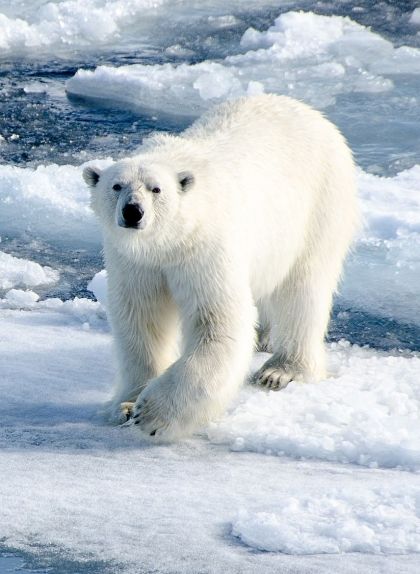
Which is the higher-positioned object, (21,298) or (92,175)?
(92,175)

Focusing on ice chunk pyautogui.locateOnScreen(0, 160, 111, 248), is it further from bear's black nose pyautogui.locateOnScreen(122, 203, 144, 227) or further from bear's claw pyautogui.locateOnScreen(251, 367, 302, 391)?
bear's black nose pyautogui.locateOnScreen(122, 203, 144, 227)

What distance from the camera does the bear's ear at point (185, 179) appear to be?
11.9 feet

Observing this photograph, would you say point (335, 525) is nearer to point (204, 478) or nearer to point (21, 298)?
point (204, 478)

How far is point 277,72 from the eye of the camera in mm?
8461

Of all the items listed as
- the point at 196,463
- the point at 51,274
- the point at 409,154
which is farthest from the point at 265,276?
the point at 409,154

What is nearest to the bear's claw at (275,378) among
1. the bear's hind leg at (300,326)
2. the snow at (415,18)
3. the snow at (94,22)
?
the bear's hind leg at (300,326)

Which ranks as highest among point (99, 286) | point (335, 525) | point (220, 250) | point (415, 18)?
point (415, 18)

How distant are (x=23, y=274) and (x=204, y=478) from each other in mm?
2264

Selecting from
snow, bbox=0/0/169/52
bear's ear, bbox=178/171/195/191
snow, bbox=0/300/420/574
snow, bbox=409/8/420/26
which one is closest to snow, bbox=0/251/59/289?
snow, bbox=0/300/420/574

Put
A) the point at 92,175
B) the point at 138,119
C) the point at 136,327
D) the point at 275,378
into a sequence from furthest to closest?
the point at 138,119, the point at 275,378, the point at 136,327, the point at 92,175

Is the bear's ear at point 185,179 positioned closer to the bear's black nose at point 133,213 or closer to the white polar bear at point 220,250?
the white polar bear at point 220,250

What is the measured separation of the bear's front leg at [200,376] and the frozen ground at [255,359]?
93mm

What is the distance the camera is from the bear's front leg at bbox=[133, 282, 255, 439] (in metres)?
3.68

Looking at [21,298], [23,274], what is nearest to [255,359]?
[21,298]
